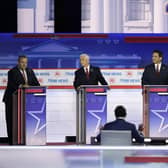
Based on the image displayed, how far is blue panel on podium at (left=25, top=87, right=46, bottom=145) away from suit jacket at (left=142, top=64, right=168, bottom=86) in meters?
1.53

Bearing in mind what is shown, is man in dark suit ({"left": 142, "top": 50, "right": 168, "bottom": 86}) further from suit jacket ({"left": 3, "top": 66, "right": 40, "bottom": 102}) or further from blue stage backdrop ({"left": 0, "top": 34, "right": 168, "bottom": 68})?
blue stage backdrop ({"left": 0, "top": 34, "right": 168, "bottom": 68})

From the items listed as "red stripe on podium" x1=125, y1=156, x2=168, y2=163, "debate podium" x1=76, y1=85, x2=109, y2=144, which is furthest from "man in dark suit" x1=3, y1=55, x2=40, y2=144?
"red stripe on podium" x1=125, y1=156, x2=168, y2=163

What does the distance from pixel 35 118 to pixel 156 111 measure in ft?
5.65

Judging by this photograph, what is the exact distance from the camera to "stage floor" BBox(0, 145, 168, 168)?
4.46m

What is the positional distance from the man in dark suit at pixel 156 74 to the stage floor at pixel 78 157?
560 cm

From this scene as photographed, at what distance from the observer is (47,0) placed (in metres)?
13.7

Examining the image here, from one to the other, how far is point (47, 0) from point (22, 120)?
168 inches

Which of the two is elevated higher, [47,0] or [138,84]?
[47,0]

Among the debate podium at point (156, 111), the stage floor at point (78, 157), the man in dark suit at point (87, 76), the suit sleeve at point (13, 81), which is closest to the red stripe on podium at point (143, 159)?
the stage floor at point (78, 157)

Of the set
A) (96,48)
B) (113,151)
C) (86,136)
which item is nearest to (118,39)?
(96,48)

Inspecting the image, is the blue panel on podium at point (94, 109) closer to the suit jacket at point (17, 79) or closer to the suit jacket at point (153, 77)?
the suit jacket at point (153, 77)

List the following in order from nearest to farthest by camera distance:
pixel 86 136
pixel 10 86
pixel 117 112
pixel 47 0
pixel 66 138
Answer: pixel 117 112
pixel 86 136
pixel 10 86
pixel 66 138
pixel 47 0

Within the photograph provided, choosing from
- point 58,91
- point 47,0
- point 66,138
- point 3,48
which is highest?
point 47,0

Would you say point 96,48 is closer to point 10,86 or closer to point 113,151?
point 10,86
